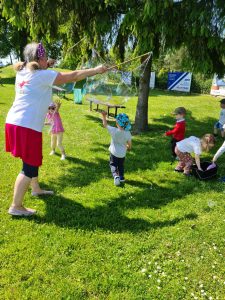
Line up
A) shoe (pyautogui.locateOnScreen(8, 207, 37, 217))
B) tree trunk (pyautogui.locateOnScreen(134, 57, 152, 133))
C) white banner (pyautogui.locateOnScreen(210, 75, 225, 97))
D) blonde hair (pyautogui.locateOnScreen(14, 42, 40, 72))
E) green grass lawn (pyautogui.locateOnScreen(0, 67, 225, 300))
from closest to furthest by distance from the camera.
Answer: green grass lawn (pyautogui.locateOnScreen(0, 67, 225, 300)) → blonde hair (pyautogui.locateOnScreen(14, 42, 40, 72)) → shoe (pyautogui.locateOnScreen(8, 207, 37, 217)) → tree trunk (pyautogui.locateOnScreen(134, 57, 152, 133)) → white banner (pyautogui.locateOnScreen(210, 75, 225, 97))

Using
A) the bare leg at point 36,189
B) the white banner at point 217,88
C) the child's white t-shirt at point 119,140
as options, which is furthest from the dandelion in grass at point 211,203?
the white banner at point 217,88

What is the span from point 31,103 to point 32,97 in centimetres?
8

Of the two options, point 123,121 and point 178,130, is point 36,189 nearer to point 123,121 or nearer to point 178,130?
point 123,121

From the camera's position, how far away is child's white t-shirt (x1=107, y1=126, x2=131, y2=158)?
245 inches

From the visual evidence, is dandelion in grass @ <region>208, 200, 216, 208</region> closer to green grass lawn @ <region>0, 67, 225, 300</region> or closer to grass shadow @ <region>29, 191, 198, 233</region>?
green grass lawn @ <region>0, 67, 225, 300</region>

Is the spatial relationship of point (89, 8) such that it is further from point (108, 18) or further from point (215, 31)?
point (215, 31)

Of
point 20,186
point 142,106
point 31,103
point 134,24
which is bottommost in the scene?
point 20,186

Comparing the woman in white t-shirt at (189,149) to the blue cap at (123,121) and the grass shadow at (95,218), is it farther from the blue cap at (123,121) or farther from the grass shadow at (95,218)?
the grass shadow at (95,218)

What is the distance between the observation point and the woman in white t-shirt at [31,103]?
14.3 ft

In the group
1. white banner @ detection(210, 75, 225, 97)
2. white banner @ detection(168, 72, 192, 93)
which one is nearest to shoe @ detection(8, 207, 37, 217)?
white banner @ detection(210, 75, 225, 97)

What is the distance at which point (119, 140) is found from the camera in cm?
630

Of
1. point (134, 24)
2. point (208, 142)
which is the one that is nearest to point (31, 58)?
point (208, 142)

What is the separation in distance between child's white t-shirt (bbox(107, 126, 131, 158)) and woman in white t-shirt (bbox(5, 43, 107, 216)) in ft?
5.67

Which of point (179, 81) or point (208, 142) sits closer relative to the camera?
point (208, 142)
